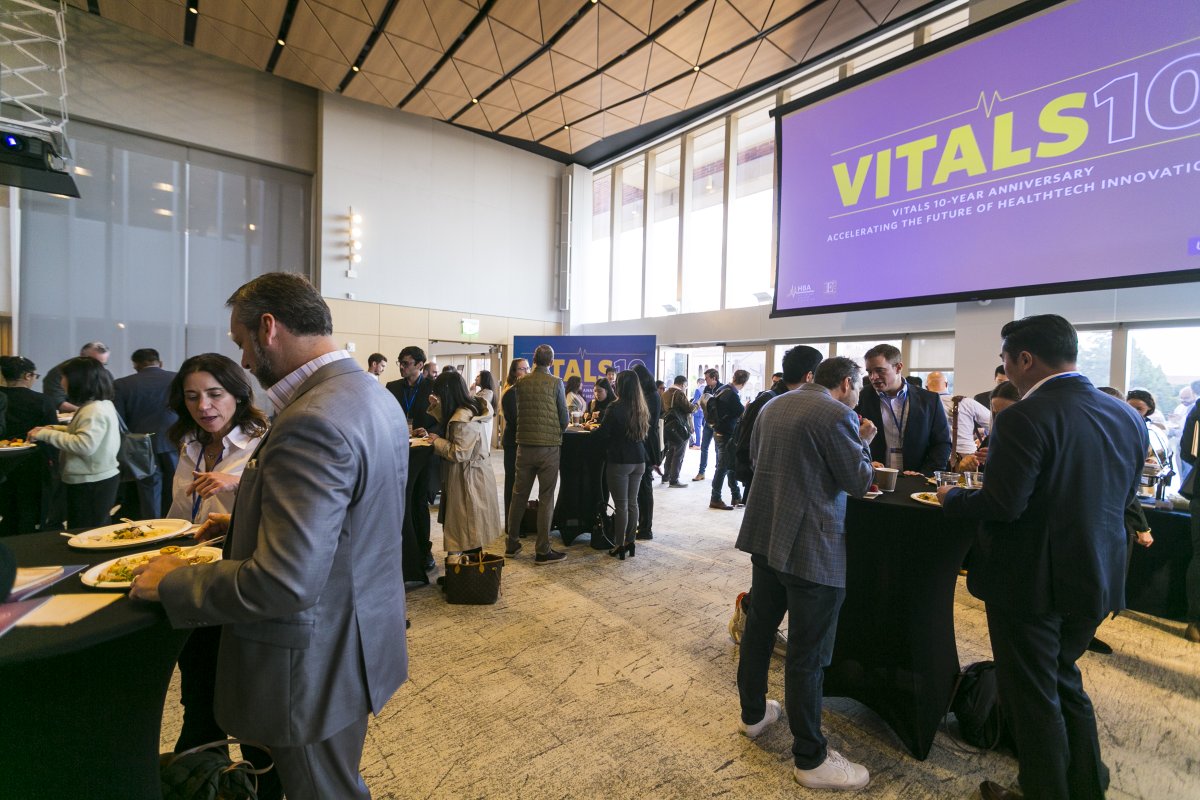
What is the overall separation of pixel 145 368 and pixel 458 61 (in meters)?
5.82

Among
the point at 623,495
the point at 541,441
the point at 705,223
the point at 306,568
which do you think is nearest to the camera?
the point at 306,568

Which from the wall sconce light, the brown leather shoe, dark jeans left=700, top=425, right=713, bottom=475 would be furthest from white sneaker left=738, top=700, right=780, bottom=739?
the wall sconce light

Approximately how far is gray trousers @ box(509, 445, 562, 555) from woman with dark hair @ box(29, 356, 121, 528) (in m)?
2.68

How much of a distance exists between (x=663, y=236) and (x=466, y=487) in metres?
9.03

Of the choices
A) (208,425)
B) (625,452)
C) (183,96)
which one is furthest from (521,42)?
(208,425)

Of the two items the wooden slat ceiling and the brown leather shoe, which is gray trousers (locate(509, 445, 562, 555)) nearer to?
the brown leather shoe

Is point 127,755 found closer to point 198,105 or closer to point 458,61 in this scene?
point 458,61

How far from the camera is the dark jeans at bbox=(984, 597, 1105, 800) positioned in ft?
5.47

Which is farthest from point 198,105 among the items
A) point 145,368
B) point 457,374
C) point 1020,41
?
point 1020,41

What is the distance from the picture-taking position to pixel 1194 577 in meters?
3.25

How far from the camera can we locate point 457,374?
3785 millimetres

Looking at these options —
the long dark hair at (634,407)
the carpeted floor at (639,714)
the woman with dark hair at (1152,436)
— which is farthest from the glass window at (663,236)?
the carpeted floor at (639,714)

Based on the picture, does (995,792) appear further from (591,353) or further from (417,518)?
(591,353)

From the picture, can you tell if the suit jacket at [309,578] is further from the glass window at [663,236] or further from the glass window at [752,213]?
the glass window at [663,236]
